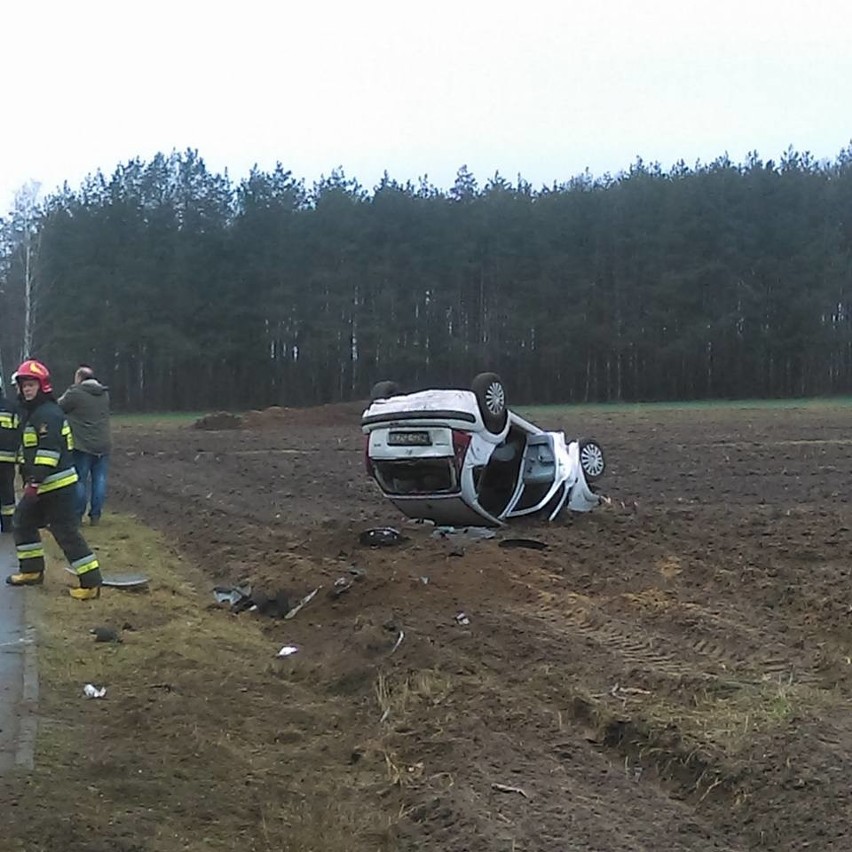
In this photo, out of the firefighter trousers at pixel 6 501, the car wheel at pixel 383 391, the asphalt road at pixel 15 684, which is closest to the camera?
the asphalt road at pixel 15 684

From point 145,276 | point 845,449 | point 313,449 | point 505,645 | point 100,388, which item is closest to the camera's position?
point 505,645

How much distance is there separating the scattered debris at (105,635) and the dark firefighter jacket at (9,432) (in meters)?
4.71

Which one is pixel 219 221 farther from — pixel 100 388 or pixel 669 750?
pixel 669 750

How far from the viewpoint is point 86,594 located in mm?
9648

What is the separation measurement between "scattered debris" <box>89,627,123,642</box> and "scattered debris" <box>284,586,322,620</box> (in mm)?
Answer: 1601

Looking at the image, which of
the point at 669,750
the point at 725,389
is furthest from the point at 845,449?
the point at 725,389

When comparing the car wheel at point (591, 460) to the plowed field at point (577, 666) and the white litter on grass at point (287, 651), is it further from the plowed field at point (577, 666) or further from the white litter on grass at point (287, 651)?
the white litter on grass at point (287, 651)

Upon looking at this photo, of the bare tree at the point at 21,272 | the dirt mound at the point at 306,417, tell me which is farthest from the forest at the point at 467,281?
the dirt mound at the point at 306,417

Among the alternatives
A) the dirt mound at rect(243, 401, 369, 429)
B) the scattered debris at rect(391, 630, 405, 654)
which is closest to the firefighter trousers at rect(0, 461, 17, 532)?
the scattered debris at rect(391, 630, 405, 654)

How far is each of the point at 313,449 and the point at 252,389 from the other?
32304 millimetres

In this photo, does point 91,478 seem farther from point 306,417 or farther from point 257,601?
point 306,417

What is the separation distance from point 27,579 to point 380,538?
3343 mm

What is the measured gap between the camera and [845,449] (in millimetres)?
23500

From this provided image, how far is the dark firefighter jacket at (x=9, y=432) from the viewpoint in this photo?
1252 centimetres
